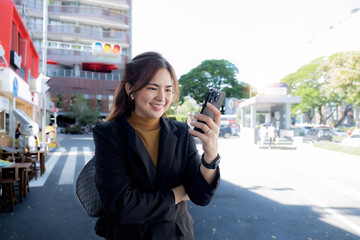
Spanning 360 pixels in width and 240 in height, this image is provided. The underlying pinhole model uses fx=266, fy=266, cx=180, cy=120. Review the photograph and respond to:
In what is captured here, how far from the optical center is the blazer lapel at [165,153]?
4.75 ft

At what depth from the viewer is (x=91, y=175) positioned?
1499mm

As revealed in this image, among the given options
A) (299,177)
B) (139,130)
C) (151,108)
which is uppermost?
(151,108)

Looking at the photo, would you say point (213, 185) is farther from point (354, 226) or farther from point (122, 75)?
point (354, 226)

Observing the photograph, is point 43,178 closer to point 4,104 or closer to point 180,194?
point 180,194

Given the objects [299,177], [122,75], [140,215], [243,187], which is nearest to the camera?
[140,215]

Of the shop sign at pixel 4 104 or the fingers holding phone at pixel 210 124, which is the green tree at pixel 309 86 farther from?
the fingers holding phone at pixel 210 124

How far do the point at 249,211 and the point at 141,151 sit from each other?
4063mm

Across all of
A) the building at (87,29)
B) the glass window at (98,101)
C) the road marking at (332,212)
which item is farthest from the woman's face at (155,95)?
the glass window at (98,101)

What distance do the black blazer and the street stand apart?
2549 millimetres

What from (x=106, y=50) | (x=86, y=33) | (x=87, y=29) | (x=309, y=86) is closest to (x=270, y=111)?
(x=309, y=86)

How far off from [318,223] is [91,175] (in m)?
4.17

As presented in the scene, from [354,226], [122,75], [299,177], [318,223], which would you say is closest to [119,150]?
[122,75]

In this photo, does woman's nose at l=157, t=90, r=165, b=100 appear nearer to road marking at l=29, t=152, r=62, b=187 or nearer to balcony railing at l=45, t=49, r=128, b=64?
road marking at l=29, t=152, r=62, b=187

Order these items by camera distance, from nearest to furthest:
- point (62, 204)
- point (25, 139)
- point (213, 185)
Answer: point (213, 185) → point (62, 204) → point (25, 139)
